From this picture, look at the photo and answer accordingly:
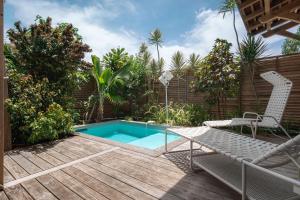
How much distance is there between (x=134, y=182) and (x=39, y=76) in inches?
→ 171

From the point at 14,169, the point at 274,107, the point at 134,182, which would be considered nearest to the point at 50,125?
the point at 14,169

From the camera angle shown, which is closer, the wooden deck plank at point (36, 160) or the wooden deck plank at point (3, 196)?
the wooden deck plank at point (3, 196)

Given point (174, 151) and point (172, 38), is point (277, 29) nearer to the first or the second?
point (174, 151)

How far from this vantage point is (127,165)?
10.9 ft

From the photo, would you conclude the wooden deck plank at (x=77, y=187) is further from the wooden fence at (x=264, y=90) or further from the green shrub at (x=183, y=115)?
the wooden fence at (x=264, y=90)

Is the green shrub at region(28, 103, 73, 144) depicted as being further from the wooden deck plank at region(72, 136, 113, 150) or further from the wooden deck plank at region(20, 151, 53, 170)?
the wooden deck plank at region(20, 151, 53, 170)

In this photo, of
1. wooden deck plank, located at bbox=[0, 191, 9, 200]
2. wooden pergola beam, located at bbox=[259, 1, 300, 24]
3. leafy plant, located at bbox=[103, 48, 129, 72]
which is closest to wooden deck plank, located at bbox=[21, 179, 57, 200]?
wooden deck plank, located at bbox=[0, 191, 9, 200]

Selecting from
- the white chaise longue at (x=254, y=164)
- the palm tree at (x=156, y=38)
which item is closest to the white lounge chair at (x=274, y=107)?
the white chaise longue at (x=254, y=164)

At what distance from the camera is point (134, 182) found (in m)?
2.69

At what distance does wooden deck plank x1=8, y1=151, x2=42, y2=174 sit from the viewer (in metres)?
3.17

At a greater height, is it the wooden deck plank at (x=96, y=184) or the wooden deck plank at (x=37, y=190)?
the wooden deck plank at (x=96, y=184)

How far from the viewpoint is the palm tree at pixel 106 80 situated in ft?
28.3

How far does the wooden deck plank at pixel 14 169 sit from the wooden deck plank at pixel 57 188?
0.36m

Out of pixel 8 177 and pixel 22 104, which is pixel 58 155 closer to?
pixel 8 177
